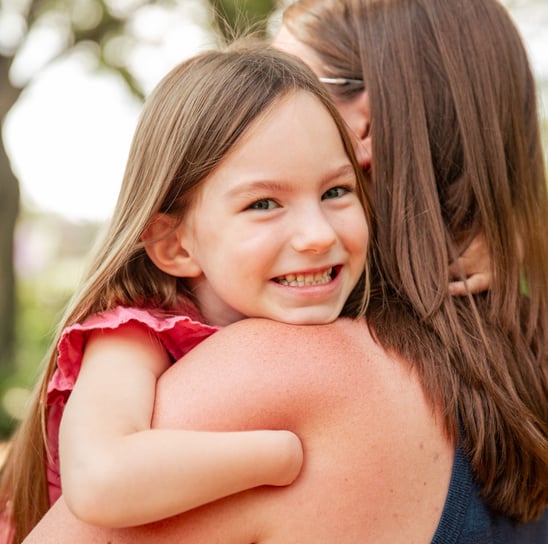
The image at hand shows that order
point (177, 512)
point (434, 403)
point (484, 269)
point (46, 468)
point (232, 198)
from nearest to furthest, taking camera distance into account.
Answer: point (177, 512), point (434, 403), point (232, 198), point (484, 269), point (46, 468)

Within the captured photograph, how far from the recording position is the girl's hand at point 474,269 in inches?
80.7

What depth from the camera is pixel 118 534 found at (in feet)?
5.37

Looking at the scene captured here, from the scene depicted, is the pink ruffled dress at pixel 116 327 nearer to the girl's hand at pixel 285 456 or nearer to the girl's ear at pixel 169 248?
the girl's ear at pixel 169 248

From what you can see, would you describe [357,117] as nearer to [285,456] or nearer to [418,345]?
[418,345]

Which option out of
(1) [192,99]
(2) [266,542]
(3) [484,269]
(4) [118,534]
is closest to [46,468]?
(4) [118,534]

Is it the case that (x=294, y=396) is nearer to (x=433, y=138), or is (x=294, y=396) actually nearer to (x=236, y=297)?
(x=236, y=297)

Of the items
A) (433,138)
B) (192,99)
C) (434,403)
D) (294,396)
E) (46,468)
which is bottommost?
(46,468)

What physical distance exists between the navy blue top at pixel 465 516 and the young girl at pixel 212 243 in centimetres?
37

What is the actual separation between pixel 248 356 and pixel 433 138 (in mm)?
892

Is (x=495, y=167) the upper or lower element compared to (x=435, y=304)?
Result: upper

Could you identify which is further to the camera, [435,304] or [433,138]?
[433,138]

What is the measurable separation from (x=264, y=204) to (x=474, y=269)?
587mm

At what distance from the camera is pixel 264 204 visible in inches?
76.2

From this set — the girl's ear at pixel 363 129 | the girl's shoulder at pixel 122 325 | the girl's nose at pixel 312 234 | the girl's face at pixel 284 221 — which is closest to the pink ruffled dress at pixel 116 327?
the girl's shoulder at pixel 122 325
